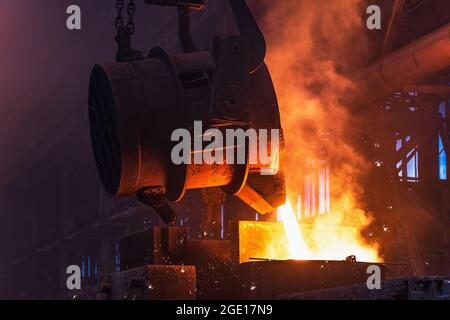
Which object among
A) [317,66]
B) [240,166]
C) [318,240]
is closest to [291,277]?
[240,166]

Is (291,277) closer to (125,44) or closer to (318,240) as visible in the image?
(125,44)

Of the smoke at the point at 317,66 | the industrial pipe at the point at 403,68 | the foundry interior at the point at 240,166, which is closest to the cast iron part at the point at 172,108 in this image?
the foundry interior at the point at 240,166

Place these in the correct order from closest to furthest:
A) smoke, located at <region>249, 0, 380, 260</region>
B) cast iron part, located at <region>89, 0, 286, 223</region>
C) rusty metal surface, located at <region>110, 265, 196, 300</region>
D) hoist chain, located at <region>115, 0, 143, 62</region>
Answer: rusty metal surface, located at <region>110, 265, 196, 300</region>
cast iron part, located at <region>89, 0, 286, 223</region>
hoist chain, located at <region>115, 0, 143, 62</region>
smoke, located at <region>249, 0, 380, 260</region>

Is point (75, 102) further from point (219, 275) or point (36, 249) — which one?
point (219, 275)

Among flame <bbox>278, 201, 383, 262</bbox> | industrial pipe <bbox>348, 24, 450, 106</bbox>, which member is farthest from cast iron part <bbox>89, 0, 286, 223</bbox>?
industrial pipe <bbox>348, 24, 450, 106</bbox>

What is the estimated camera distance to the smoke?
9.95 meters

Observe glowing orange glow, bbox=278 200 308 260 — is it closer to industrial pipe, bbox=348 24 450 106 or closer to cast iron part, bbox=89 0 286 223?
cast iron part, bbox=89 0 286 223

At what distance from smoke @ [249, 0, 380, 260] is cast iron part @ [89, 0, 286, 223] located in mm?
5785

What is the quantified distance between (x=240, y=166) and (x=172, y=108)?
446 millimetres

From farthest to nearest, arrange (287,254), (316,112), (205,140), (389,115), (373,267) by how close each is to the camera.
A: (389,115) → (316,112) → (287,254) → (373,267) → (205,140)

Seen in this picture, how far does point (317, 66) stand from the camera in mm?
10297

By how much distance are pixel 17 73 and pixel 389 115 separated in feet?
40.5
